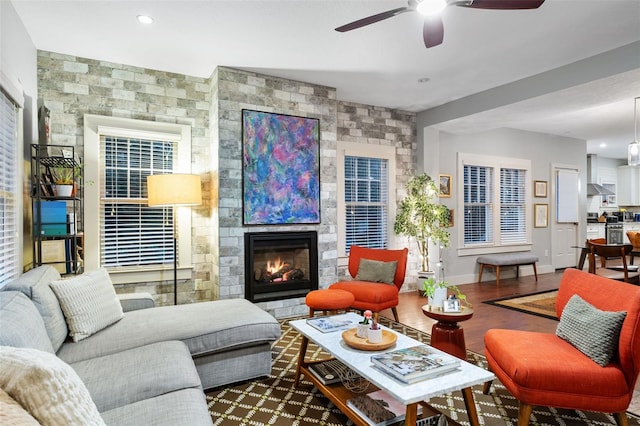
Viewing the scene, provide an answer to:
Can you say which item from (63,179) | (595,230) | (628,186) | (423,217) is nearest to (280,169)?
(63,179)

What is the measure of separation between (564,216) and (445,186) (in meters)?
3.39

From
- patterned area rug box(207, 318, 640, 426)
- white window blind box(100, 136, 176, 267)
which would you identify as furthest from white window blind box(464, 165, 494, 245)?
white window blind box(100, 136, 176, 267)

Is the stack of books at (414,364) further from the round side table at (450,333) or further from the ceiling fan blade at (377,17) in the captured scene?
the ceiling fan blade at (377,17)

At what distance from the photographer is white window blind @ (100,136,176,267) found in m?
3.95

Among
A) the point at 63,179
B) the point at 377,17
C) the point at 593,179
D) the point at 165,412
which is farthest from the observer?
the point at 593,179

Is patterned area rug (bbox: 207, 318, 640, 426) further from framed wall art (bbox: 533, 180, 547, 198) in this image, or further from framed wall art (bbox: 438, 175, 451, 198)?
framed wall art (bbox: 533, 180, 547, 198)

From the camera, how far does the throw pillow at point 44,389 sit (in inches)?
35.5

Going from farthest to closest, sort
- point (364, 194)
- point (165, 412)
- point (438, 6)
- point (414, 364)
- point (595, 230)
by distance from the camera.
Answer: point (595, 230) < point (364, 194) < point (438, 6) < point (414, 364) < point (165, 412)

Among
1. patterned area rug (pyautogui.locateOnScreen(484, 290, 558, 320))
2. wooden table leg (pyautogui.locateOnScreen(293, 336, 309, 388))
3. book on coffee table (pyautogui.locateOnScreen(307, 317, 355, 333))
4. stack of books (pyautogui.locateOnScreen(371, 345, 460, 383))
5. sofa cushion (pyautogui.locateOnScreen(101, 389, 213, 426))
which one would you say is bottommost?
patterned area rug (pyautogui.locateOnScreen(484, 290, 558, 320))

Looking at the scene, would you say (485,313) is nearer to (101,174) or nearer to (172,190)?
(172,190)

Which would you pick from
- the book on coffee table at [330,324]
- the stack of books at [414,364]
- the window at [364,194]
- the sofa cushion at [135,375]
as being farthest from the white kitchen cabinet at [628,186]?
the sofa cushion at [135,375]

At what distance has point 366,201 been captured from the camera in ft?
18.2

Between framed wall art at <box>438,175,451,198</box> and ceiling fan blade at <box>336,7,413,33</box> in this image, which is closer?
ceiling fan blade at <box>336,7,413,33</box>

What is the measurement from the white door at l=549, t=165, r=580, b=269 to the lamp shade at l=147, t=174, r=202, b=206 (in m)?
7.12
